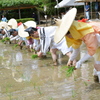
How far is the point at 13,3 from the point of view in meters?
24.3

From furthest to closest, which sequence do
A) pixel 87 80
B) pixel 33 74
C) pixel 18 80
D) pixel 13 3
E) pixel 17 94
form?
pixel 13 3
pixel 33 74
pixel 18 80
pixel 87 80
pixel 17 94

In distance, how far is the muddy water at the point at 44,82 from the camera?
4.24 m

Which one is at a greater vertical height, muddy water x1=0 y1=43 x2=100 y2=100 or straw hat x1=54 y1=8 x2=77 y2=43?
straw hat x1=54 y1=8 x2=77 y2=43

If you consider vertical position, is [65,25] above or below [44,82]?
above

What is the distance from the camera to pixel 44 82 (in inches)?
202

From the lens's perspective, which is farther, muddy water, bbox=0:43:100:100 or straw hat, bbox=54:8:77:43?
muddy water, bbox=0:43:100:100

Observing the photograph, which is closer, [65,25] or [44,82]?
[65,25]

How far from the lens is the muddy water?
4.24 meters

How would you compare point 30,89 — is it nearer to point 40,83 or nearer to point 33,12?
point 40,83

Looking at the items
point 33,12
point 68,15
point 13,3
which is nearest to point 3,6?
point 13,3

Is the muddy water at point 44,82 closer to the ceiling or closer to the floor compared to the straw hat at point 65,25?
closer to the floor

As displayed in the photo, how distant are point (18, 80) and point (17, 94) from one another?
0.98 metres

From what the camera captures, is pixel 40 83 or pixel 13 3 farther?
pixel 13 3

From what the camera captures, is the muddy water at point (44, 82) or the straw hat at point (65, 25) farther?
the muddy water at point (44, 82)
